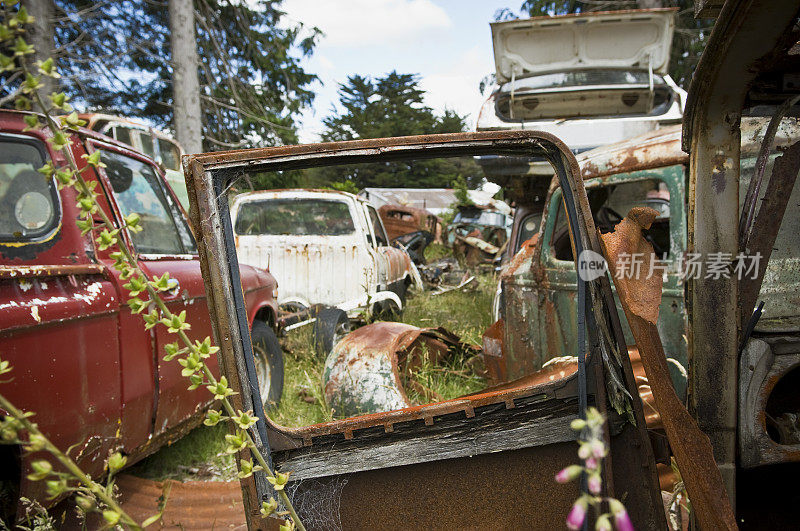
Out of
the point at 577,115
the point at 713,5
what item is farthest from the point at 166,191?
the point at 577,115

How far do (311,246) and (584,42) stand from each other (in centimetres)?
400

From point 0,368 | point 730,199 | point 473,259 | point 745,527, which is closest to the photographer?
point 0,368

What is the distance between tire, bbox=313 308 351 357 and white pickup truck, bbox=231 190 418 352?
0.67 m

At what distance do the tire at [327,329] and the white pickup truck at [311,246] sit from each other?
674 millimetres

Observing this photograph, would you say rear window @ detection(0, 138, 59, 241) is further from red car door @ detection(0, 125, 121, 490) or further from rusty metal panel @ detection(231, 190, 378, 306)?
rusty metal panel @ detection(231, 190, 378, 306)

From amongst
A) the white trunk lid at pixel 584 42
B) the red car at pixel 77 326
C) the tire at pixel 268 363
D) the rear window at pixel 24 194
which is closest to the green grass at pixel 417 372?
the tire at pixel 268 363

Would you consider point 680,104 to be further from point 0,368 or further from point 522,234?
point 0,368

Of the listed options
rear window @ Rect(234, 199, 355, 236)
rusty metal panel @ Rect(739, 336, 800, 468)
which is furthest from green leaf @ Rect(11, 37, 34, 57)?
rear window @ Rect(234, 199, 355, 236)

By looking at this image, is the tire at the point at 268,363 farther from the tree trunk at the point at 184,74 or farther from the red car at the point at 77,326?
the tree trunk at the point at 184,74

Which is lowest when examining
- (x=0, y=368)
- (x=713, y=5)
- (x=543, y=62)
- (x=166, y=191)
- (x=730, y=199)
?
(x=0, y=368)

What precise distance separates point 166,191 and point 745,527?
3700 millimetres

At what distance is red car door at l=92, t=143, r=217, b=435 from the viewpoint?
9.12 feet

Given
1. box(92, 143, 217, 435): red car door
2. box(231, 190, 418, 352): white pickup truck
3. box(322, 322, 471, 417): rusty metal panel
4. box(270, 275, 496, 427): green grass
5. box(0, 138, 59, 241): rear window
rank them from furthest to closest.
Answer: box(231, 190, 418, 352): white pickup truck < box(270, 275, 496, 427): green grass < box(322, 322, 471, 417): rusty metal panel < box(92, 143, 217, 435): red car door < box(0, 138, 59, 241): rear window

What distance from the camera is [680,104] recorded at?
566cm
